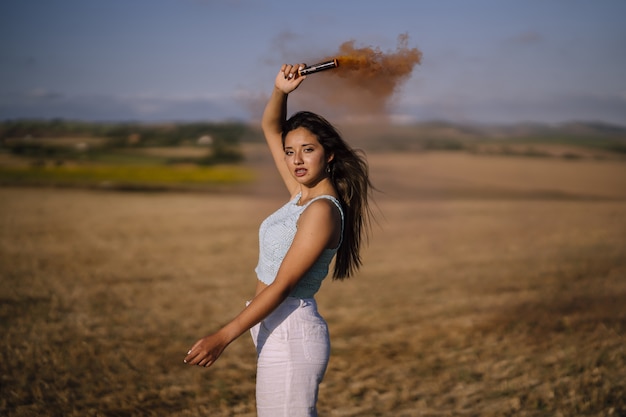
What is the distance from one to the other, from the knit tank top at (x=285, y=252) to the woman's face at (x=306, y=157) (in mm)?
141

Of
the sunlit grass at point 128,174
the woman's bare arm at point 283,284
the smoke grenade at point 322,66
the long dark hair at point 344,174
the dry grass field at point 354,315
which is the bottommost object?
the dry grass field at point 354,315

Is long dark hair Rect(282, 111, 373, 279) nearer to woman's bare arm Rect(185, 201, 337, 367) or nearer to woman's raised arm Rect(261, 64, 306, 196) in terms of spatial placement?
woman's raised arm Rect(261, 64, 306, 196)

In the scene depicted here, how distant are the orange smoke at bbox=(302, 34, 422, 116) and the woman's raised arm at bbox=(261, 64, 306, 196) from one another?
9.6 inches

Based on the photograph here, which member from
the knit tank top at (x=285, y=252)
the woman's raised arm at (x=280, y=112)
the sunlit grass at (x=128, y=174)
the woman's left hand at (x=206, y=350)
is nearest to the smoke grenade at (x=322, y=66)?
the woman's raised arm at (x=280, y=112)

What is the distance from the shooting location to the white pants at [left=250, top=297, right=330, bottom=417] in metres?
3.04

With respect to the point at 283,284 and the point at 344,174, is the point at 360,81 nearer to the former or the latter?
the point at 344,174

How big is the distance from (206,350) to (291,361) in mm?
381

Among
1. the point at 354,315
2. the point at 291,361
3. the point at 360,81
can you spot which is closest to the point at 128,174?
the point at 354,315

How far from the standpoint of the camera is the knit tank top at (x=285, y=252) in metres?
3.14

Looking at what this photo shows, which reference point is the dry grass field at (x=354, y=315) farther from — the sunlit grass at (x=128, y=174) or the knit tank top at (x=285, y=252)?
the sunlit grass at (x=128, y=174)

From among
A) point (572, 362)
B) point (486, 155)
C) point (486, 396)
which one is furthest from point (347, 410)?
point (486, 155)

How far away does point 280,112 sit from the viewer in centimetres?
362

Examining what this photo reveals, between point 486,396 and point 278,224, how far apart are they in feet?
12.4

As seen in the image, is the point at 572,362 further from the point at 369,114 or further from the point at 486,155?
the point at 486,155
